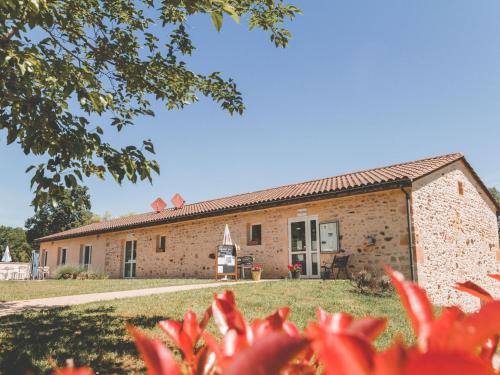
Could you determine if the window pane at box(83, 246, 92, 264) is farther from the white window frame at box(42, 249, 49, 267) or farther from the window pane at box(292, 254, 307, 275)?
the window pane at box(292, 254, 307, 275)

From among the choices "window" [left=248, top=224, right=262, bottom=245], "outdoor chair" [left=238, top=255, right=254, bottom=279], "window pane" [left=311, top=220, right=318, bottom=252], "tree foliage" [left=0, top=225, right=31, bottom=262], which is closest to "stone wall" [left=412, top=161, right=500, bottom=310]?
"window pane" [left=311, top=220, right=318, bottom=252]

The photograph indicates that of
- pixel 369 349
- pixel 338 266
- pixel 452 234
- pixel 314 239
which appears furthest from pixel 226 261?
pixel 369 349

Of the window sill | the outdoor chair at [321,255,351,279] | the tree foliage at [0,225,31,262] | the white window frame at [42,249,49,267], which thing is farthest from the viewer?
the tree foliage at [0,225,31,262]

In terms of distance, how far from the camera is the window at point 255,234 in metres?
14.5

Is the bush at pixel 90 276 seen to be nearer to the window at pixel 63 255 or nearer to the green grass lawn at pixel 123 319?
the window at pixel 63 255

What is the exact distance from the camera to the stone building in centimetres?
1097

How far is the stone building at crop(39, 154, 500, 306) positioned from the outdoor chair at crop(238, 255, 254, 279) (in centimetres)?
27

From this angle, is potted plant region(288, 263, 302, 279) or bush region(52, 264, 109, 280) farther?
bush region(52, 264, 109, 280)

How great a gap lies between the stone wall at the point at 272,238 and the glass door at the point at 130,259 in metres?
0.34

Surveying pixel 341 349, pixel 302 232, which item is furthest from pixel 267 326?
pixel 302 232

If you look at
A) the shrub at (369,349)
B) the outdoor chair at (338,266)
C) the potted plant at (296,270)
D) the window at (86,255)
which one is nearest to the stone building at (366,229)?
the outdoor chair at (338,266)

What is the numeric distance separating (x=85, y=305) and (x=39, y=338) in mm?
2554

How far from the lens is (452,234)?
41.5 feet

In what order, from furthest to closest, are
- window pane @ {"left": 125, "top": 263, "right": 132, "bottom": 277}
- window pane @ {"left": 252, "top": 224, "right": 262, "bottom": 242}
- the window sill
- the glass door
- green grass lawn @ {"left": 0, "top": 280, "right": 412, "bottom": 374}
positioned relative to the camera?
window pane @ {"left": 125, "top": 263, "right": 132, "bottom": 277}
the glass door
window pane @ {"left": 252, "top": 224, "right": 262, "bottom": 242}
the window sill
green grass lawn @ {"left": 0, "top": 280, "right": 412, "bottom": 374}
